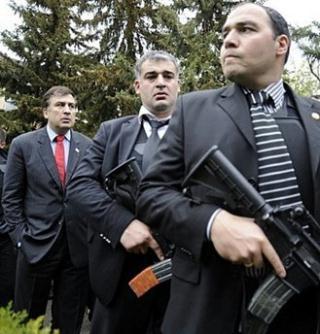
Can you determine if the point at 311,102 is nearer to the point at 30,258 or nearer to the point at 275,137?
the point at 275,137

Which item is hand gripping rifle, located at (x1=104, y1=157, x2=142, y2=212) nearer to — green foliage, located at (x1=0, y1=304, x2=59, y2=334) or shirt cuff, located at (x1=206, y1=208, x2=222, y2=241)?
shirt cuff, located at (x1=206, y1=208, x2=222, y2=241)

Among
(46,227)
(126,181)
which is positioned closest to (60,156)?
(46,227)

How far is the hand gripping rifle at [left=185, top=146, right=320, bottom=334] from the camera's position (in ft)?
6.70

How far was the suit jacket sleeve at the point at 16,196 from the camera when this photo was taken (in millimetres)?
4707

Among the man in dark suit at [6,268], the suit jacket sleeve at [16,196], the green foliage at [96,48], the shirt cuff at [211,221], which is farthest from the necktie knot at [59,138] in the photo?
the green foliage at [96,48]

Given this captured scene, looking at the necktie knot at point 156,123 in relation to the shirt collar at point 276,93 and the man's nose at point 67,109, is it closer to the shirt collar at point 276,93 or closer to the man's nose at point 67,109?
the shirt collar at point 276,93

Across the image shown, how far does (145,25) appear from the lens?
13.8 m

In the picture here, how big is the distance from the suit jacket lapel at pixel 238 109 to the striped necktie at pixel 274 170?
37mm

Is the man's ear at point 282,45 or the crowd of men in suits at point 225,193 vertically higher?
the man's ear at point 282,45

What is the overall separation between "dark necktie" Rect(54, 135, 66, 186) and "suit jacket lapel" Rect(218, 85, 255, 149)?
2.56 metres

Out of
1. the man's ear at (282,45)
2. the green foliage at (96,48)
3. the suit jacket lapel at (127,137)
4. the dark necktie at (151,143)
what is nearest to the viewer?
the man's ear at (282,45)

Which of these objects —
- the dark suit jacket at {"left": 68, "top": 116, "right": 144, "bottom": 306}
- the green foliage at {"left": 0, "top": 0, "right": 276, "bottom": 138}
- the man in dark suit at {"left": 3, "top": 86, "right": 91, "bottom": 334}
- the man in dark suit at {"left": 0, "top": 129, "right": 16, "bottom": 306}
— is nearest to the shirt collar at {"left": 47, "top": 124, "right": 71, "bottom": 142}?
the man in dark suit at {"left": 3, "top": 86, "right": 91, "bottom": 334}

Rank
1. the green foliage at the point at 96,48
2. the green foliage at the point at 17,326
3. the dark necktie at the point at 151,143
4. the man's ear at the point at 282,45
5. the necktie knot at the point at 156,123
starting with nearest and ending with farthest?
the green foliage at the point at 17,326, the man's ear at the point at 282,45, the dark necktie at the point at 151,143, the necktie knot at the point at 156,123, the green foliage at the point at 96,48

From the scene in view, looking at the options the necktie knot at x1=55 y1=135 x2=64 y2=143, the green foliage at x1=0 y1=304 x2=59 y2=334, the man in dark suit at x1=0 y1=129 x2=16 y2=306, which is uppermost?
the necktie knot at x1=55 y1=135 x2=64 y2=143
